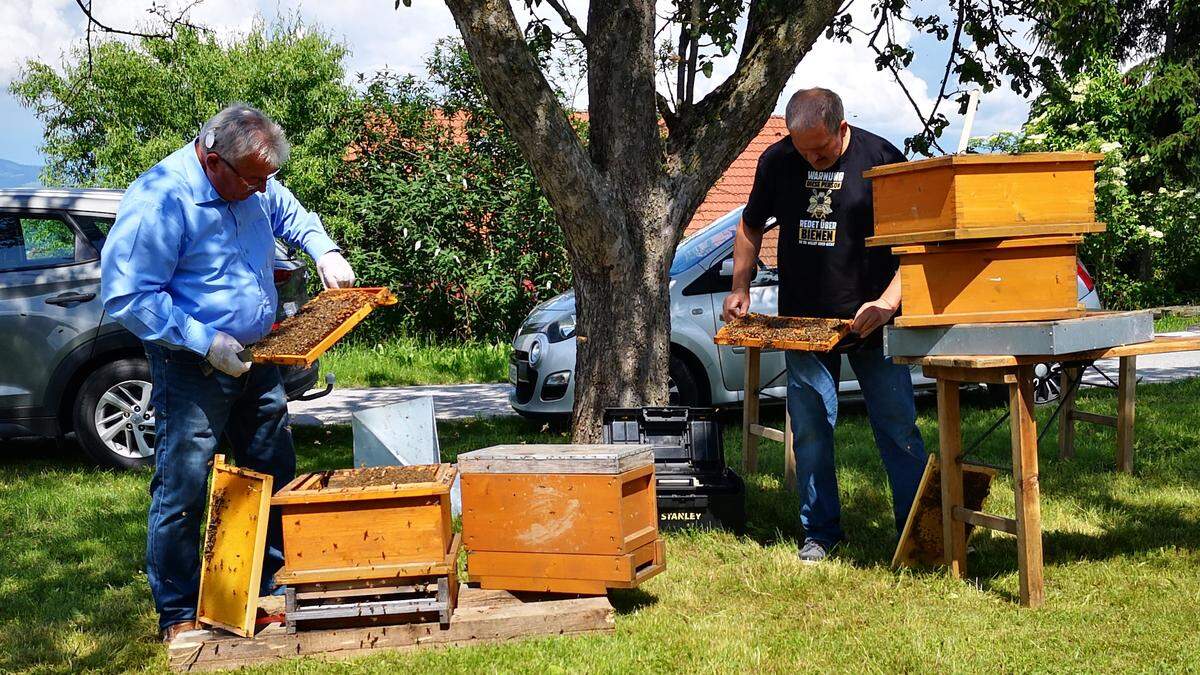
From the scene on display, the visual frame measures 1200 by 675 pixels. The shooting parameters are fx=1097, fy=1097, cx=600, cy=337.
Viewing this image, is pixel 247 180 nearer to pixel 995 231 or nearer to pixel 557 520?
pixel 557 520

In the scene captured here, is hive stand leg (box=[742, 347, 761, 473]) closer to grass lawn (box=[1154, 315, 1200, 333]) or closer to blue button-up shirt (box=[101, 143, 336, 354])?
blue button-up shirt (box=[101, 143, 336, 354])

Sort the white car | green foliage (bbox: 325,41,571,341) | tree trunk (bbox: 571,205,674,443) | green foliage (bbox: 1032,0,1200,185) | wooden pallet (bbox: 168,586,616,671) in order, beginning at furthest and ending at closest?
green foliage (bbox: 1032,0,1200,185), green foliage (bbox: 325,41,571,341), the white car, tree trunk (bbox: 571,205,674,443), wooden pallet (bbox: 168,586,616,671)

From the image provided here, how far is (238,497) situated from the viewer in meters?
4.48

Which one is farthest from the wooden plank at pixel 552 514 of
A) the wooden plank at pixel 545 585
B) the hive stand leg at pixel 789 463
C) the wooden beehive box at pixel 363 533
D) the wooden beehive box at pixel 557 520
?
the hive stand leg at pixel 789 463

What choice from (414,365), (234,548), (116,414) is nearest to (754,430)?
(234,548)

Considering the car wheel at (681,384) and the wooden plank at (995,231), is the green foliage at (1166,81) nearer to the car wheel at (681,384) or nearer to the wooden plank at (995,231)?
the car wheel at (681,384)

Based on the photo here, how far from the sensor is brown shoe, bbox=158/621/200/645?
4.54 meters

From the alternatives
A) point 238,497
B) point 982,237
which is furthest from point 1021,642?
point 238,497

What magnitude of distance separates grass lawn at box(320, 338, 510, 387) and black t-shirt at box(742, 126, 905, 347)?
852cm

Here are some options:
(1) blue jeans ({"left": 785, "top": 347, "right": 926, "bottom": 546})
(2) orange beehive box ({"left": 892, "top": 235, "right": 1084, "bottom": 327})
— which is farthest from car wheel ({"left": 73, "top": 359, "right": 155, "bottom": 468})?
(2) orange beehive box ({"left": 892, "top": 235, "right": 1084, "bottom": 327})

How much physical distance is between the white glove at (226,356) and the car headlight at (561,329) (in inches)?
201

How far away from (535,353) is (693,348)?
4.40 ft

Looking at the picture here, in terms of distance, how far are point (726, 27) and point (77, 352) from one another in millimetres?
5368

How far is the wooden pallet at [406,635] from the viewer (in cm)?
435
